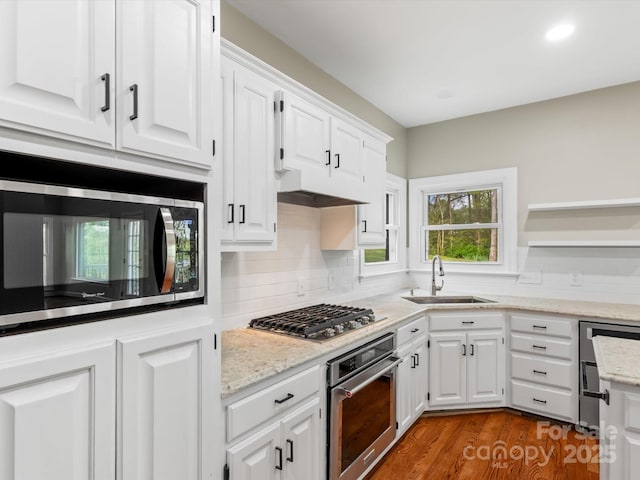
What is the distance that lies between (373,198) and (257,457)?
2.05m

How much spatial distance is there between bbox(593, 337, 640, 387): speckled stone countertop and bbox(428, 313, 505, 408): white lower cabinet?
4.16ft

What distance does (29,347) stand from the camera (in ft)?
2.81

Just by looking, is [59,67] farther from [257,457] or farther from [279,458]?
[279,458]

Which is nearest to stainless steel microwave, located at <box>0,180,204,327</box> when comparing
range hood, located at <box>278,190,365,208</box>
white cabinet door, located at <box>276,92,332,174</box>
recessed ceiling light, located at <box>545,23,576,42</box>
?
white cabinet door, located at <box>276,92,332,174</box>

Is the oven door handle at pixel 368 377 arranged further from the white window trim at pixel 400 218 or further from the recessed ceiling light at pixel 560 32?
the recessed ceiling light at pixel 560 32

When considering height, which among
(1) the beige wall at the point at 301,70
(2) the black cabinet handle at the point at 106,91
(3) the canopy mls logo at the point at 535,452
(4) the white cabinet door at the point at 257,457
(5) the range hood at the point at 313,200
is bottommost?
(3) the canopy mls logo at the point at 535,452

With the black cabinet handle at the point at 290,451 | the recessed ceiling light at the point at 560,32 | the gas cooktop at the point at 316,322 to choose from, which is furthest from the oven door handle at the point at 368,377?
the recessed ceiling light at the point at 560,32

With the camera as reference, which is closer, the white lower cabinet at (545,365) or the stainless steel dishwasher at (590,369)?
the stainless steel dishwasher at (590,369)

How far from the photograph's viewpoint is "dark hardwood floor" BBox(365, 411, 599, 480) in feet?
7.63

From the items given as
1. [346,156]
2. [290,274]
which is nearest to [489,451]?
[290,274]

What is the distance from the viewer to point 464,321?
310 centimetres

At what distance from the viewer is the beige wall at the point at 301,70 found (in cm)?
223

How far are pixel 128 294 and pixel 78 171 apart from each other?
1.28 feet

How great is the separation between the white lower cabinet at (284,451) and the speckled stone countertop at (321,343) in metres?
0.24
